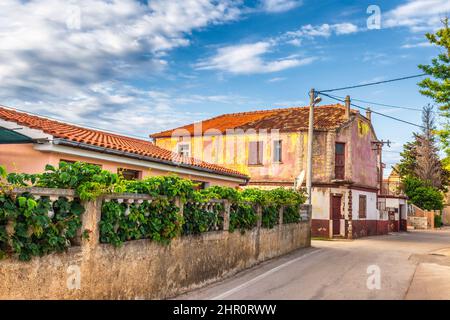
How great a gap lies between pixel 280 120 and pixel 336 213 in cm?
817

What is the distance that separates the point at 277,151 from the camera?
30516mm

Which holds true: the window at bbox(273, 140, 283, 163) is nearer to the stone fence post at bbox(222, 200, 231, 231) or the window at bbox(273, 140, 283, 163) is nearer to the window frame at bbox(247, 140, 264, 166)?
the window frame at bbox(247, 140, 264, 166)

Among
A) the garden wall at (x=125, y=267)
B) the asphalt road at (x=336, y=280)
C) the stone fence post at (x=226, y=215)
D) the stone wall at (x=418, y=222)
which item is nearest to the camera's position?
the garden wall at (x=125, y=267)

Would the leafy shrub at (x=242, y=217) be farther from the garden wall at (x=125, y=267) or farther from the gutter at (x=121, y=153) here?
the gutter at (x=121, y=153)

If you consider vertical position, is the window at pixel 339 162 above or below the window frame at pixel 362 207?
above

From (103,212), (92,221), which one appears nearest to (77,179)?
(92,221)

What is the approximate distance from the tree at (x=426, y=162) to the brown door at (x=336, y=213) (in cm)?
3181

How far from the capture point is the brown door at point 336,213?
28.9 metres

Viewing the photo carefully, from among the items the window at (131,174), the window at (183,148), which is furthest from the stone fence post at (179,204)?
the window at (183,148)

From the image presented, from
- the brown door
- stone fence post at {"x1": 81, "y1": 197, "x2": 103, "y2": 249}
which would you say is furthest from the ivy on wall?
the brown door

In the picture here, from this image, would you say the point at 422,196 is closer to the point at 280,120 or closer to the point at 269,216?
the point at 280,120

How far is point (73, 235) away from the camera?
647 cm

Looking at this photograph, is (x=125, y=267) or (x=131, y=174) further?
(x=131, y=174)

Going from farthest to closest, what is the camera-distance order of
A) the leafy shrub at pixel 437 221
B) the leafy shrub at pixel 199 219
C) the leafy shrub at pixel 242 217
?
1. the leafy shrub at pixel 437 221
2. the leafy shrub at pixel 242 217
3. the leafy shrub at pixel 199 219
